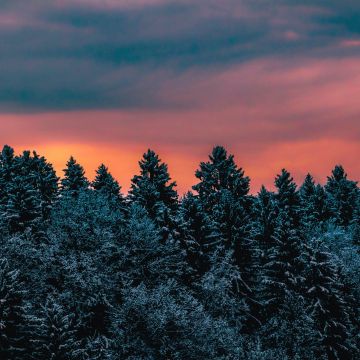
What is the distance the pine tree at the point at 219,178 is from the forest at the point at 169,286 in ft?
46.2

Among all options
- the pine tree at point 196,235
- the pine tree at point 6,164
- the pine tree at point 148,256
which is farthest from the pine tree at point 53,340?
the pine tree at point 6,164

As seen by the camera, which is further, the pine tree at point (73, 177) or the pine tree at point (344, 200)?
the pine tree at point (344, 200)

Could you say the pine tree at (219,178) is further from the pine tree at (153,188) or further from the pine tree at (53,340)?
the pine tree at (53,340)

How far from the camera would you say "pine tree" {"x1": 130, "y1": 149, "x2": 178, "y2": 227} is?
2662 inches

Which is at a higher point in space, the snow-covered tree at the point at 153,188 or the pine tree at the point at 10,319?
the snow-covered tree at the point at 153,188

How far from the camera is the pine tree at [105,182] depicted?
83.9 meters

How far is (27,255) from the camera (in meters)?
46.8

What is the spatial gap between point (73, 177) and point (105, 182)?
188 inches

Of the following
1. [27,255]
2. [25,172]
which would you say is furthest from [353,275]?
[25,172]

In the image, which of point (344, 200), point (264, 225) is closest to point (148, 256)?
point (264, 225)

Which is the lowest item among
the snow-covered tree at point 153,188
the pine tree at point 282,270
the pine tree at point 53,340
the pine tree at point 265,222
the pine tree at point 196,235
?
the pine tree at point 53,340

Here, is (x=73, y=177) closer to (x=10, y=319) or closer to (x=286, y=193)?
(x=286, y=193)

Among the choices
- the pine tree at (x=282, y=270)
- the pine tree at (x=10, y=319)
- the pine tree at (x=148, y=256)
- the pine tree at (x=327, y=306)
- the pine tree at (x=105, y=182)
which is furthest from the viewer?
the pine tree at (x=105, y=182)

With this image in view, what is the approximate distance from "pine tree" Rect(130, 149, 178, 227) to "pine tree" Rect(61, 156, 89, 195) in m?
10.7
